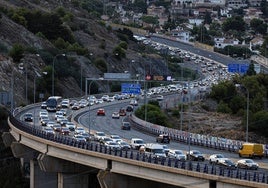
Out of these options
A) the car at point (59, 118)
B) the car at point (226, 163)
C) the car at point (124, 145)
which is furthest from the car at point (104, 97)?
the car at point (226, 163)

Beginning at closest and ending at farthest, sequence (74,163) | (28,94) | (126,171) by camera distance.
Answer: (126,171), (74,163), (28,94)

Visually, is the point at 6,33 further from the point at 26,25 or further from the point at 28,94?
the point at 28,94

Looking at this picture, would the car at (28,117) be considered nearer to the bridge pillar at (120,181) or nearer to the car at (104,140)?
the car at (104,140)

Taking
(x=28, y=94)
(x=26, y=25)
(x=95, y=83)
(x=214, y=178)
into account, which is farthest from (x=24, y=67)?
(x=214, y=178)

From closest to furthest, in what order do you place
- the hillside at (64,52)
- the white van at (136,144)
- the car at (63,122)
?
the white van at (136,144) → the car at (63,122) → the hillside at (64,52)

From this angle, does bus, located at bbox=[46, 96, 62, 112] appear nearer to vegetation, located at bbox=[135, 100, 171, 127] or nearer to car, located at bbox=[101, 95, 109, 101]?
vegetation, located at bbox=[135, 100, 171, 127]

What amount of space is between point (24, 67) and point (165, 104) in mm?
17742

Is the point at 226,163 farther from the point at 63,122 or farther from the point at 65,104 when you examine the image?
the point at 65,104

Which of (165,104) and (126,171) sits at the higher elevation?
(126,171)

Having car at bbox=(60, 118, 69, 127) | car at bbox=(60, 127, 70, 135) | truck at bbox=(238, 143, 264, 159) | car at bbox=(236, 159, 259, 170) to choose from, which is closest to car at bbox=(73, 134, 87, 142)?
car at bbox=(60, 127, 70, 135)

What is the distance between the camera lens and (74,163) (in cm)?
6050

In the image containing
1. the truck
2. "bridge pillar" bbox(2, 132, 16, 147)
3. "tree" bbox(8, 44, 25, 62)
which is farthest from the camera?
"tree" bbox(8, 44, 25, 62)

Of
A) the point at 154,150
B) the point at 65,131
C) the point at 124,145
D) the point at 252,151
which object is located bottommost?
the point at 65,131

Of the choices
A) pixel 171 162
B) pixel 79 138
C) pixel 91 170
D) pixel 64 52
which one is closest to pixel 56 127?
pixel 79 138
